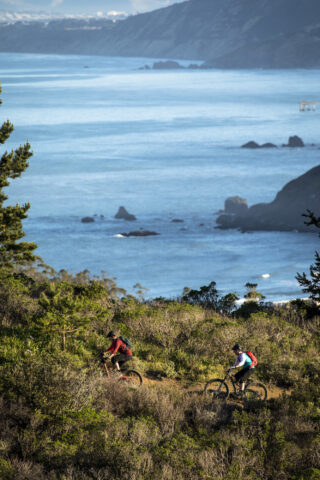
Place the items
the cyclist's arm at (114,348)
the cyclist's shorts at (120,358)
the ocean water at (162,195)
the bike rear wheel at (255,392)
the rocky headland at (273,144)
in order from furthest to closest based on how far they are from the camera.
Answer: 1. the rocky headland at (273,144)
2. the ocean water at (162,195)
3. the cyclist's shorts at (120,358)
4. the cyclist's arm at (114,348)
5. the bike rear wheel at (255,392)

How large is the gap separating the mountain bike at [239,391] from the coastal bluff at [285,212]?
220 ft

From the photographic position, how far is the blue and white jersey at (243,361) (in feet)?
34.5

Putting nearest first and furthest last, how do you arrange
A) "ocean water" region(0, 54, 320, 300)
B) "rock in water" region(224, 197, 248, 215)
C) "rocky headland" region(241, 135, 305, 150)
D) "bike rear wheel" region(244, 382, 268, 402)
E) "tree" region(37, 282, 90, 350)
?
"bike rear wheel" region(244, 382, 268, 402) → "tree" region(37, 282, 90, 350) → "ocean water" region(0, 54, 320, 300) → "rock in water" region(224, 197, 248, 215) → "rocky headland" region(241, 135, 305, 150)

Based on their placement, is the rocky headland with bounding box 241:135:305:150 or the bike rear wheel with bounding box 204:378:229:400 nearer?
the bike rear wheel with bounding box 204:378:229:400

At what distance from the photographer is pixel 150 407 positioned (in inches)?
381

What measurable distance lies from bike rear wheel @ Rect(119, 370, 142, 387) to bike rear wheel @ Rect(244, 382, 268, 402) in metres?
2.02

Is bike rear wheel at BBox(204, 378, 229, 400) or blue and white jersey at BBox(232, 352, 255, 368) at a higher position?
blue and white jersey at BBox(232, 352, 255, 368)

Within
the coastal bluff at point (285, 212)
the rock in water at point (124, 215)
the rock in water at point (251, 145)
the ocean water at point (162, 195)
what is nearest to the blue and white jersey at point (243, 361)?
the ocean water at point (162, 195)

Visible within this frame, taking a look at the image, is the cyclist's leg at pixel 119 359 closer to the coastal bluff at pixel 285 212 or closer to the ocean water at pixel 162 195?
the ocean water at pixel 162 195

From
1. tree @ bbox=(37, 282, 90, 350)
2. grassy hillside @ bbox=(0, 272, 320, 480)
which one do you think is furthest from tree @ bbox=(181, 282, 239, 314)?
tree @ bbox=(37, 282, 90, 350)

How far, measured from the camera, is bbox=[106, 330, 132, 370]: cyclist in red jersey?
1101 centimetres

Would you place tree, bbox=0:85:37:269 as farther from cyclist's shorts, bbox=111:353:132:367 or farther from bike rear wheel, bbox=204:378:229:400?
bike rear wheel, bbox=204:378:229:400

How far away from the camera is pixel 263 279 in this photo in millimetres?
55531

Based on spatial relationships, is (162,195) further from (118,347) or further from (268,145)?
(118,347)
